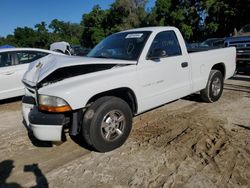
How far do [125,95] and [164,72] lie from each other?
2.86 feet

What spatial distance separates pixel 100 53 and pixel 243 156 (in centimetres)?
301

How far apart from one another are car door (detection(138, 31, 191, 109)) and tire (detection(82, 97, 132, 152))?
0.53 meters

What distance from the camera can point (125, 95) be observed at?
182 inches

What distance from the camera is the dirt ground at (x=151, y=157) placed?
3514mm

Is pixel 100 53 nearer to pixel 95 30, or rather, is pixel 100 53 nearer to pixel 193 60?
pixel 193 60

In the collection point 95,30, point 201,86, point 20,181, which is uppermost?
point 95,30

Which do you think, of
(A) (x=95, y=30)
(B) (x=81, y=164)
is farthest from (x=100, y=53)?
(A) (x=95, y=30)

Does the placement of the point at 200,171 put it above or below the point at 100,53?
below

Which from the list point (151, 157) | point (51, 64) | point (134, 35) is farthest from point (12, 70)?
point (151, 157)

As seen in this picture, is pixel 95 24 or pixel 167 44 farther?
pixel 95 24

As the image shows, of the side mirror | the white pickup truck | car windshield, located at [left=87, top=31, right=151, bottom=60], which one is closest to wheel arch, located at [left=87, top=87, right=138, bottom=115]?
the white pickup truck

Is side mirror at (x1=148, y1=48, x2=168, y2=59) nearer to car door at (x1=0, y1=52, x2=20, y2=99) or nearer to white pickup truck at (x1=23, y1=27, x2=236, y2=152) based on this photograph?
white pickup truck at (x1=23, y1=27, x2=236, y2=152)

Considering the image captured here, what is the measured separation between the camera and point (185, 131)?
5.00m

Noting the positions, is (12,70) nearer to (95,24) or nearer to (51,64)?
(51,64)
